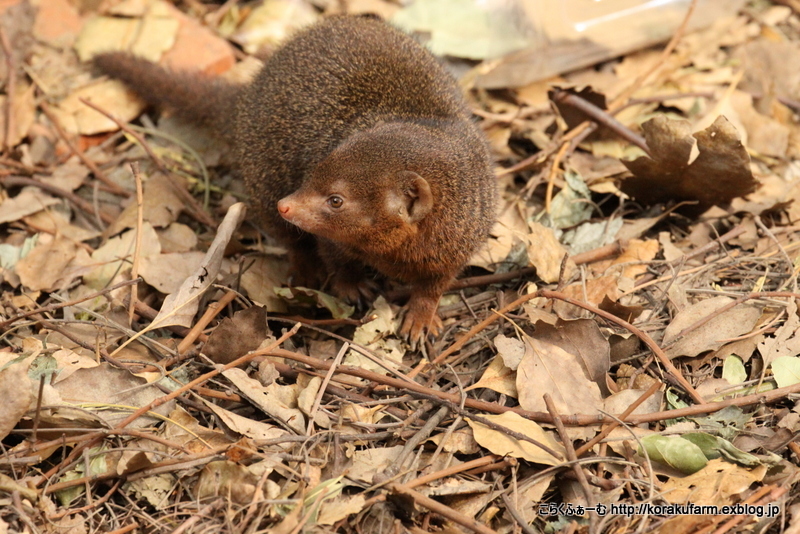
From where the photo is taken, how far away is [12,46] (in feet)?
18.2

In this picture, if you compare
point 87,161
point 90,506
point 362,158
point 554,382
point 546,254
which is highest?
point 362,158

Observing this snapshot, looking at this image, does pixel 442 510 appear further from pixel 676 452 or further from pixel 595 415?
pixel 676 452

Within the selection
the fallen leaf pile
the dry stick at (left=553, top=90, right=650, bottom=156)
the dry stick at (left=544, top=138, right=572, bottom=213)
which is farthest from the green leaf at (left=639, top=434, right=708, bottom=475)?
the dry stick at (left=553, top=90, right=650, bottom=156)

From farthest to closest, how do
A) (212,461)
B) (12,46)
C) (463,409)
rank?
(12,46)
(463,409)
(212,461)

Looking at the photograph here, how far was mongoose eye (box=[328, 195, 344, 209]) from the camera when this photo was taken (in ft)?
12.3

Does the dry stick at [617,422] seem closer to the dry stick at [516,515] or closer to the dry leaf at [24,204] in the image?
the dry stick at [516,515]

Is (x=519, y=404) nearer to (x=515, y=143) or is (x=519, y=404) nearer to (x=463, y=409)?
(x=463, y=409)

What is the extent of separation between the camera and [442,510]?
299cm

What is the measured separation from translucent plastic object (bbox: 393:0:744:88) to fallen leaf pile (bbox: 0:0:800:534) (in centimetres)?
28

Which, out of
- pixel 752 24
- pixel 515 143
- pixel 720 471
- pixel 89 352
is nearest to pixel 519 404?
pixel 720 471

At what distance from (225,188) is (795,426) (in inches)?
150

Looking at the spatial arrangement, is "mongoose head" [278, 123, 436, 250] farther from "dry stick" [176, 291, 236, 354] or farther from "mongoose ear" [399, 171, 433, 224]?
"dry stick" [176, 291, 236, 354]

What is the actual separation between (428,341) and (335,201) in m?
0.99

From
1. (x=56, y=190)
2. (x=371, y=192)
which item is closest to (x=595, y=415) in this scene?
(x=371, y=192)
